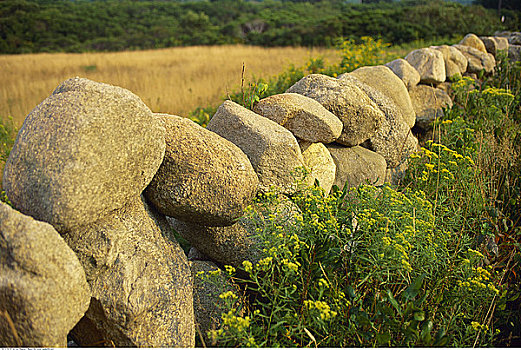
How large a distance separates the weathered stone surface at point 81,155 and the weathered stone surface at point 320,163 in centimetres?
130

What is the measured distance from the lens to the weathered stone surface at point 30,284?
136cm

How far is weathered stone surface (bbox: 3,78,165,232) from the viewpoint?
1.56 metres

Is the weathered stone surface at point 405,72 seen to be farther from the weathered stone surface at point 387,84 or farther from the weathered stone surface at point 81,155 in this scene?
the weathered stone surface at point 81,155

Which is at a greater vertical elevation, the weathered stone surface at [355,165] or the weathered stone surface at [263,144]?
the weathered stone surface at [263,144]

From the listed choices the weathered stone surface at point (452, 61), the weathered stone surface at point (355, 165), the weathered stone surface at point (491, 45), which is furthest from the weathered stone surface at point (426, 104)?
the weathered stone surface at point (491, 45)

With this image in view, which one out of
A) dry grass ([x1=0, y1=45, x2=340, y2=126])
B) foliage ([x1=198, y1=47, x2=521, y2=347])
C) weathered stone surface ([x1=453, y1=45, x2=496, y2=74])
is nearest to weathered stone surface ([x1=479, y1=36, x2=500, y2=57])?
weathered stone surface ([x1=453, y1=45, x2=496, y2=74])

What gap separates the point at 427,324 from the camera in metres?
1.85

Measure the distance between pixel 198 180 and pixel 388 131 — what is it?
244cm

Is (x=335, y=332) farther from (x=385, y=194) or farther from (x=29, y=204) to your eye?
(x=29, y=204)

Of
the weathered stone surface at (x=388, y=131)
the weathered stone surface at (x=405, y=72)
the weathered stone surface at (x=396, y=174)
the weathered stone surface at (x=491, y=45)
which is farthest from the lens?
the weathered stone surface at (x=491, y=45)

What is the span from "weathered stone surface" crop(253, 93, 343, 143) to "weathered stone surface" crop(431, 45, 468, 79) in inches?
156

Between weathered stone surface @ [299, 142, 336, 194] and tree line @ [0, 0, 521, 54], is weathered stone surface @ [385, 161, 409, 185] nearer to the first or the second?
weathered stone surface @ [299, 142, 336, 194]

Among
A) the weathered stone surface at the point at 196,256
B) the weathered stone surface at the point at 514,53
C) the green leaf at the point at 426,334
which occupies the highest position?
the weathered stone surface at the point at 514,53

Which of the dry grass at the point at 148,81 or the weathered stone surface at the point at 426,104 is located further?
the dry grass at the point at 148,81
